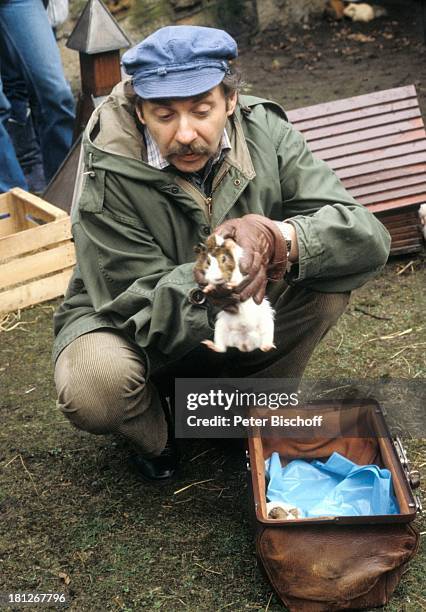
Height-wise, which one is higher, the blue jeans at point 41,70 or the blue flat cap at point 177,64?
the blue flat cap at point 177,64

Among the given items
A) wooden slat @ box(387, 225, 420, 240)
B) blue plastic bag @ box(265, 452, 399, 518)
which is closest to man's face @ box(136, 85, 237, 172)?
blue plastic bag @ box(265, 452, 399, 518)

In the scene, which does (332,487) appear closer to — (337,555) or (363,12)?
(337,555)

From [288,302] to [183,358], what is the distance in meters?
0.39

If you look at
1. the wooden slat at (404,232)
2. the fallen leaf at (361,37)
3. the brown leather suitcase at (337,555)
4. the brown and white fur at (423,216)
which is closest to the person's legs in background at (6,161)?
the wooden slat at (404,232)

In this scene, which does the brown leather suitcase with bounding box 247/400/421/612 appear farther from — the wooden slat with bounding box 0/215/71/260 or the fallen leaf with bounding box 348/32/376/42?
the fallen leaf with bounding box 348/32/376/42

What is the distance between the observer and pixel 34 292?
4.53 metres

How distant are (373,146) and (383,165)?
112mm

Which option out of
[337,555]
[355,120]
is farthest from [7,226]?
[337,555]

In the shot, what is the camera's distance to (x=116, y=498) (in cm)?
313

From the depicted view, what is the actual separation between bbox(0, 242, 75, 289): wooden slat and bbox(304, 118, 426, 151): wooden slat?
1327mm

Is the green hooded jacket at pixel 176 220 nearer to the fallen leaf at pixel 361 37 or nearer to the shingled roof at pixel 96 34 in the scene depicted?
the shingled roof at pixel 96 34

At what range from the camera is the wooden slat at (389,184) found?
14.8 ft

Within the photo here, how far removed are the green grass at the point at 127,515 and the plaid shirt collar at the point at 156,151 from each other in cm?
111

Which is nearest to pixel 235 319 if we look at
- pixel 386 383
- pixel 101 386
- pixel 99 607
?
pixel 101 386
